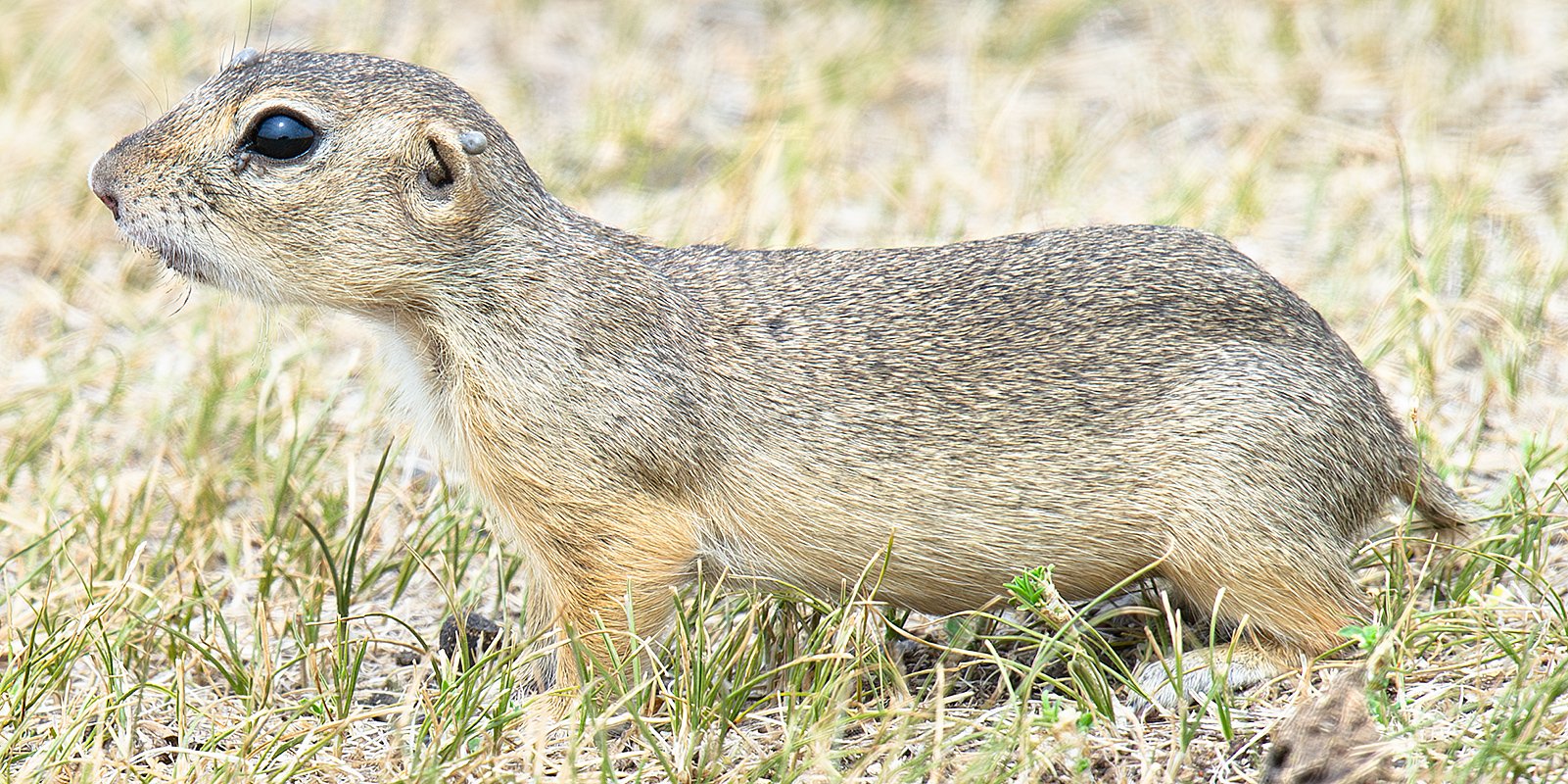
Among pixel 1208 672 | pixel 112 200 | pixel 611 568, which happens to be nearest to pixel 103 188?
pixel 112 200

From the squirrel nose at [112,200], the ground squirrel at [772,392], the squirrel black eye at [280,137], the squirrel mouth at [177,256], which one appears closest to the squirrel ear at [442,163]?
the ground squirrel at [772,392]

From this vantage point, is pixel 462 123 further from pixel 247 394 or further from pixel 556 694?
pixel 247 394

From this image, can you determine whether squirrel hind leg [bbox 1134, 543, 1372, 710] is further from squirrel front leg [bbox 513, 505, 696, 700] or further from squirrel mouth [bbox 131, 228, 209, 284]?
squirrel mouth [bbox 131, 228, 209, 284]

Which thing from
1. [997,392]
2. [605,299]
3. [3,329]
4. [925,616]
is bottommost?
[925,616]

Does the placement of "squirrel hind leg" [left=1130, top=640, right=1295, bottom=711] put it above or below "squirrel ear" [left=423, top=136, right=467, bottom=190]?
below

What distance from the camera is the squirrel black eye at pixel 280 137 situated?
412 centimetres

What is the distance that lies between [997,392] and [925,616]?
1.09 meters

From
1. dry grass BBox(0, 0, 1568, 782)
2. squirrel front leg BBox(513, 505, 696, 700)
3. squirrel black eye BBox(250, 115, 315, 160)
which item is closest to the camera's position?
dry grass BBox(0, 0, 1568, 782)

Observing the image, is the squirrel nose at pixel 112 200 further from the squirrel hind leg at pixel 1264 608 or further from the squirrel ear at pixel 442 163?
the squirrel hind leg at pixel 1264 608

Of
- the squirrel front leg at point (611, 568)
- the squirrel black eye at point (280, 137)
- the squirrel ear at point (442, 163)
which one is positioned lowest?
the squirrel front leg at point (611, 568)

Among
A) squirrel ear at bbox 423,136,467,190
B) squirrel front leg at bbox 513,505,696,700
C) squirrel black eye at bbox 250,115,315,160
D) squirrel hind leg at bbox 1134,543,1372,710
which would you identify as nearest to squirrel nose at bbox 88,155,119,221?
squirrel black eye at bbox 250,115,315,160

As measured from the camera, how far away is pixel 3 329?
6941mm

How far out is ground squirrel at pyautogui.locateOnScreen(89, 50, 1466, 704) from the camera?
164 inches

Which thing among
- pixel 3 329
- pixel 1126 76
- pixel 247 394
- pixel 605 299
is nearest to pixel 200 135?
pixel 605 299
